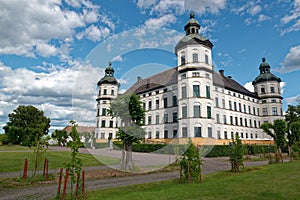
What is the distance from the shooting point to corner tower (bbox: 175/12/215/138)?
114 ft

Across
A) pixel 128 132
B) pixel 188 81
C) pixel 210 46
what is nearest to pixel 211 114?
pixel 188 81

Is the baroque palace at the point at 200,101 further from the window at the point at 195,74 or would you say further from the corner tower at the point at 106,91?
the corner tower at the point at 106,91

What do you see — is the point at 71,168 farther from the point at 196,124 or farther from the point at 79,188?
the point at 196,124

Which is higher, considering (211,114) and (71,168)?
(211,114)

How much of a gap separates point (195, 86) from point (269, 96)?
2988cm

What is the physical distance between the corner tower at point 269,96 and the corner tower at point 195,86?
2599 cm

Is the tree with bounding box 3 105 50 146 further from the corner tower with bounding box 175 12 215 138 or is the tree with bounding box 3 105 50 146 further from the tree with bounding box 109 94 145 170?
the tree with bounding box 109 94 145 170

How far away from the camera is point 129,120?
→ 50.4 feet

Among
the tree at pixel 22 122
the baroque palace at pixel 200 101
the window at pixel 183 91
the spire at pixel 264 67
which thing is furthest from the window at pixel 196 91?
the tree at pixel 22 122

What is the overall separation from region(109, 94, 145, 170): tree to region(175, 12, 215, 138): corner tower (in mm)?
19995

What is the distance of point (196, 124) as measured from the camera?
113 feet

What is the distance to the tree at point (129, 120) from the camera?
1448 centimetres

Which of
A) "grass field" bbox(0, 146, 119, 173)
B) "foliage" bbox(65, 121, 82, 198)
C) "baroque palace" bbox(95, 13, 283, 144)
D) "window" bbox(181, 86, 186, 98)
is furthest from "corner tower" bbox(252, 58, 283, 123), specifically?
"foliage" bbox(65, 121, 82, 198)

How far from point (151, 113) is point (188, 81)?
1488cm
